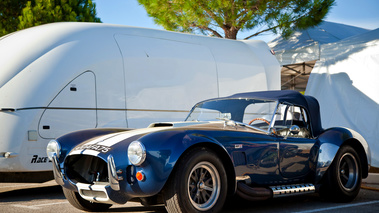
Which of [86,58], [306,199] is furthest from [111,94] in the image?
[306,199]

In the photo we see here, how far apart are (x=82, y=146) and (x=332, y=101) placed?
32.5ft

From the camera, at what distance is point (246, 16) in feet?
54.4

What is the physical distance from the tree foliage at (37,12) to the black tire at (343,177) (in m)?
14.9

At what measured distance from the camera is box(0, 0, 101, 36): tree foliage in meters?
18.4

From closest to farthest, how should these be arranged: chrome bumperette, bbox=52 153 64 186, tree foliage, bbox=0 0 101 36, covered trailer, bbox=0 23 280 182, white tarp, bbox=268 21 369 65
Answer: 1. chrome bumperette, bbox=52 153 64 186
2. covered trailer, bbox=0 23 280 182
3. white tarp, bbox=268 21 369 65
4. tree foliage, bbox=0 0 101 36

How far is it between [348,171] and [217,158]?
264 centimetres

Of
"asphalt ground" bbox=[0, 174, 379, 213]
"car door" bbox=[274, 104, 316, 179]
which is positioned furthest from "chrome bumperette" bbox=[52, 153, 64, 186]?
"car door" bbox=[274, 104, 316, 179]

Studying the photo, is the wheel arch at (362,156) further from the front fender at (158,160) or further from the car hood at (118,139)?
the front fender at (158,160)

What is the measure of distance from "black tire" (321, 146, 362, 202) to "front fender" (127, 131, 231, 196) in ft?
8.24

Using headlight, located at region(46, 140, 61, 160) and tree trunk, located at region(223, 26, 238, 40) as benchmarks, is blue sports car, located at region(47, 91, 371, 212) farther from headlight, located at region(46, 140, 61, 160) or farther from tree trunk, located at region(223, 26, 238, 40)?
tree trunk, located at region(223, 26, 238, 40)

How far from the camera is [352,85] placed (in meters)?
12.9

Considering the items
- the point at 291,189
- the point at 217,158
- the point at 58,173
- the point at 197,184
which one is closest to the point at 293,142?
the point at 291,189

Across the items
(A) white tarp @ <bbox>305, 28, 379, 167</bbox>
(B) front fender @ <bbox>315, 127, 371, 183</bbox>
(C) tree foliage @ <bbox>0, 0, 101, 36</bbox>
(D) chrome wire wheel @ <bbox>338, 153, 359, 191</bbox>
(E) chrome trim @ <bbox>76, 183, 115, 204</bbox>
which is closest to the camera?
(E) chrome trim @ <bbox>76, 183, 115, 204</bbox>

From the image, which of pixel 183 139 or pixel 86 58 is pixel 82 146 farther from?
pixel 86 58
